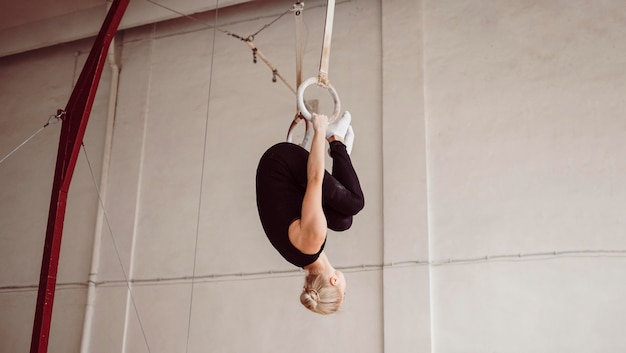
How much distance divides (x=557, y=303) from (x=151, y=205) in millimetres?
3546

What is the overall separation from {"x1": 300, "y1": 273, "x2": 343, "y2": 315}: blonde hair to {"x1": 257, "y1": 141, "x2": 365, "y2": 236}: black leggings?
324 mm

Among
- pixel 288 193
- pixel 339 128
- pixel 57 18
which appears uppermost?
pixel 57 18

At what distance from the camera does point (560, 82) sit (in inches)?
222

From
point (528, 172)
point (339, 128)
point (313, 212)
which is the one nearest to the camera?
point (313, 212)

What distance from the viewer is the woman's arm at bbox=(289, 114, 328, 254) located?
3.29 meters

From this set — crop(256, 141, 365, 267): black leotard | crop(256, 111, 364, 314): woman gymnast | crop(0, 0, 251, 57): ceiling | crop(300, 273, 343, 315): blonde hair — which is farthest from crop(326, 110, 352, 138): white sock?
crop(0, 0, 251, 57): ceiling

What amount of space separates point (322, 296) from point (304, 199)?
19.6 inches

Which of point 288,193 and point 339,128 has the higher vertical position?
point 339,128

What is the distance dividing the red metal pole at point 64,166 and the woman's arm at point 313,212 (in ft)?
6.19

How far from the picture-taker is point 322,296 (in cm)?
351

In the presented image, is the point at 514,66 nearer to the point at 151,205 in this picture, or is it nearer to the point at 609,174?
the point at 609,174

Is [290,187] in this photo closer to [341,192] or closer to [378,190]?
[341,192]

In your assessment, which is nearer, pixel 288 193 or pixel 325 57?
pixel 288 193

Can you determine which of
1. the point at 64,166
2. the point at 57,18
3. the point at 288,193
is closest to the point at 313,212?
the point at 288,193
